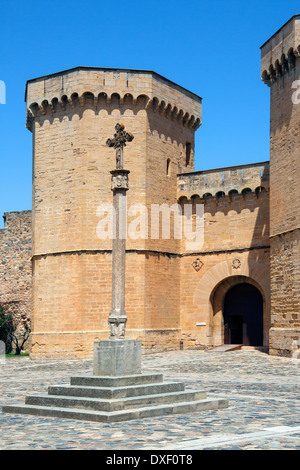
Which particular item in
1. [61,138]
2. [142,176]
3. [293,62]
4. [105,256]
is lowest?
[105,256]

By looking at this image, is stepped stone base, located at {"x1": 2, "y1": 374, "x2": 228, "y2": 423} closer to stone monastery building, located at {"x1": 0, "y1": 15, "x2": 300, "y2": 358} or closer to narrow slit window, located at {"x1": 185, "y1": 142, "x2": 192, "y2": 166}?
stone monastery building, located at {"x1": 0, "y1": 15, "x2": 300, "y2": 358}

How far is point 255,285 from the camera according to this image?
24.0 metres

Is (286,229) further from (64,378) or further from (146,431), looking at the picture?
(146,431)

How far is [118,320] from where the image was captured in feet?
35.6

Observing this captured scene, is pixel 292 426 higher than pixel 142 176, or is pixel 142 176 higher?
pixel 142 176

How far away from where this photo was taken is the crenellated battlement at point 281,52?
2002 cm

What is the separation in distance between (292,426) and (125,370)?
10.3ft

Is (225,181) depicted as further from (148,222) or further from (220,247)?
(148,222)

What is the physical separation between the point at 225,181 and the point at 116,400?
16584 millimetres

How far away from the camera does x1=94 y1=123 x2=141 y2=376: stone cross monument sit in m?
10.3

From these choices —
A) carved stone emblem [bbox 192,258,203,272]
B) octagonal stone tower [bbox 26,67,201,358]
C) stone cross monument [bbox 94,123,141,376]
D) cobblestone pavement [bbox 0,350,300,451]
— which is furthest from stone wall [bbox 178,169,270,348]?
stone cross monument [bbox 94,123,141,376]

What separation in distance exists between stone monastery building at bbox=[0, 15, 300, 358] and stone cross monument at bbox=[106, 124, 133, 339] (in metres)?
10.6
